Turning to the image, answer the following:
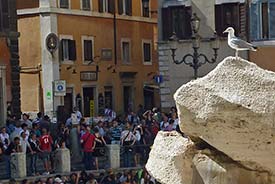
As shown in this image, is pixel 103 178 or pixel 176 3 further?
pixel 176 3

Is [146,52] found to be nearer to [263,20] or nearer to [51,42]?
[51,42]

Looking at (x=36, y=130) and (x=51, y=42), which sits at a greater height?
Answer: (x=51, y=42)

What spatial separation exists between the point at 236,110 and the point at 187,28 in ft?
89.3

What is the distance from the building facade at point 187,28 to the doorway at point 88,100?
10.3ft

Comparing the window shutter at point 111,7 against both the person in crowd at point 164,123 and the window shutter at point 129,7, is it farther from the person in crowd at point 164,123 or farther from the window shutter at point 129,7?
the person in crowd at point 164,123

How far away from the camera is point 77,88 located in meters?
38.5

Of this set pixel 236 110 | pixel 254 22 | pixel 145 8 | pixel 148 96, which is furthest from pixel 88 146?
pixel 145 8

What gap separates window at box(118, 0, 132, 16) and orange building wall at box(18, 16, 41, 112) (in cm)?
518

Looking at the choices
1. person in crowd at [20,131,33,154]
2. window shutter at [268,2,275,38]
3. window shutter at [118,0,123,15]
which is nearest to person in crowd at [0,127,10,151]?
person in crowd at [20,131,33,154]

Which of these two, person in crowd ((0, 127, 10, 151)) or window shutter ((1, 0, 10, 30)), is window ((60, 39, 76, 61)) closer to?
window shutter ((1, 0, 10, 30))

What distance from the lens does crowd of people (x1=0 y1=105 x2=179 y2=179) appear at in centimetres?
2250

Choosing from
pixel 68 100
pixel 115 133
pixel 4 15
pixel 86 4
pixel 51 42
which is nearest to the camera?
pixel 115 133

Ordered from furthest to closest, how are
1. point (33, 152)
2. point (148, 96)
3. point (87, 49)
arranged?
point (148, 96)
point (87, 49)
point (33, 152)

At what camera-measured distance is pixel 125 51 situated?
138ft
